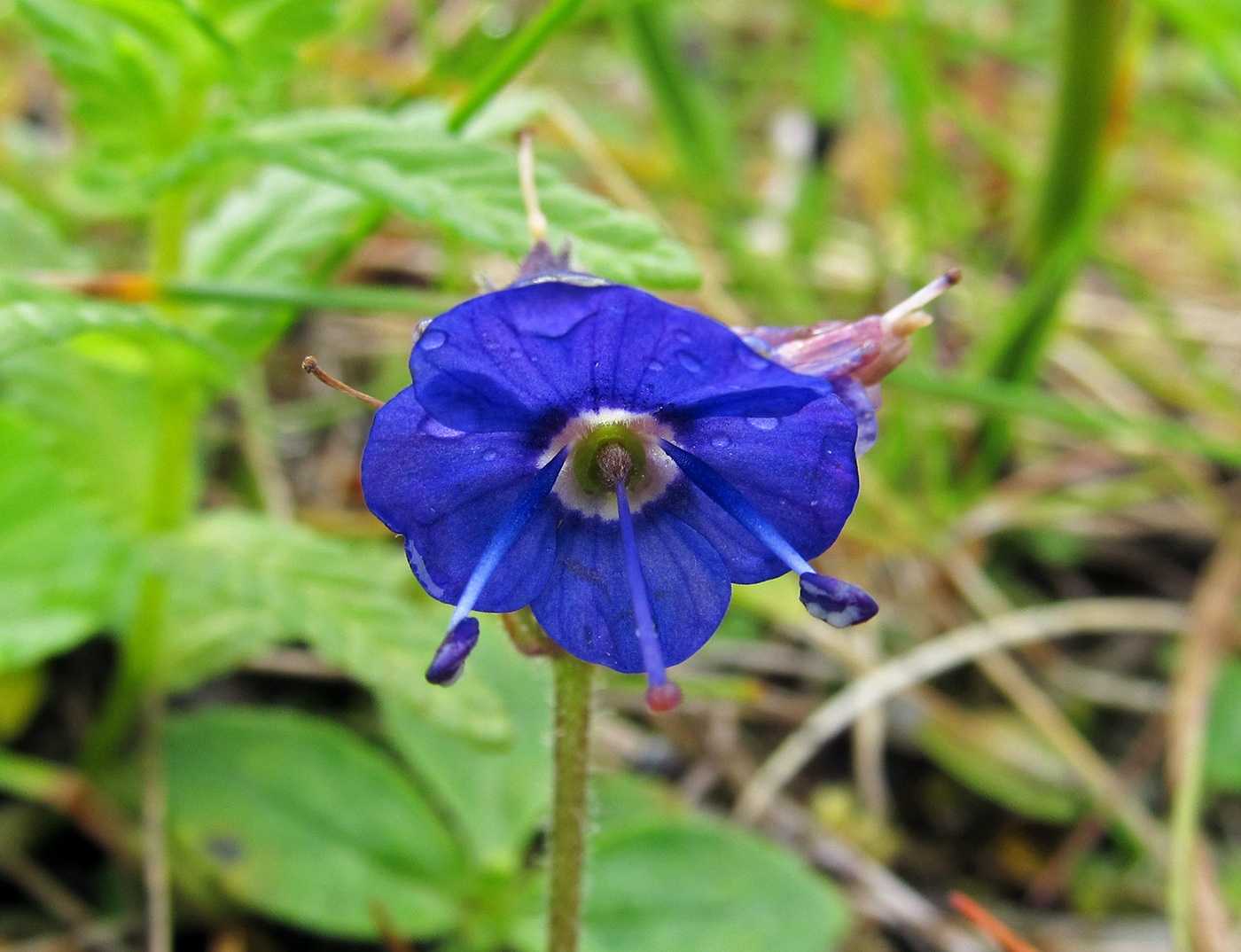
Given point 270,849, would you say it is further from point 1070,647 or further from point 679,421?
point 1070,647

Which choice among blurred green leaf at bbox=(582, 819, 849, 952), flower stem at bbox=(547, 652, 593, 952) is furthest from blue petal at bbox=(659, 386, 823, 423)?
blurred green leaf at bbox=(582, 819, 849, 952)

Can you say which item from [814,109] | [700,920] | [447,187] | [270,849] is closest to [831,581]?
[447,187]

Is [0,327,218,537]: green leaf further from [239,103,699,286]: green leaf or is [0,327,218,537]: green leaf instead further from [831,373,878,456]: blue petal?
[831,373,878,456]: blue petal

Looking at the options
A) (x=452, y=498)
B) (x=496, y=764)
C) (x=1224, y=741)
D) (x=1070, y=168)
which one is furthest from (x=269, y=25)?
(x=1224, y=741)

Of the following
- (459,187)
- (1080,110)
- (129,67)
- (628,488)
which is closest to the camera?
(628,488)

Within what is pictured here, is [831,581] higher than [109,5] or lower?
lower

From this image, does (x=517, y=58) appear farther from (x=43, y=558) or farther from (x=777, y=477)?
(x=43, y=558)

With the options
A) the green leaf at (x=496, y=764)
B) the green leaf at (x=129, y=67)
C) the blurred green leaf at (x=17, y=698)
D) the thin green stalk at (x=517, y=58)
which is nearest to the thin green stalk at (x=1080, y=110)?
the thin green stalk at (x=517, y=58)
